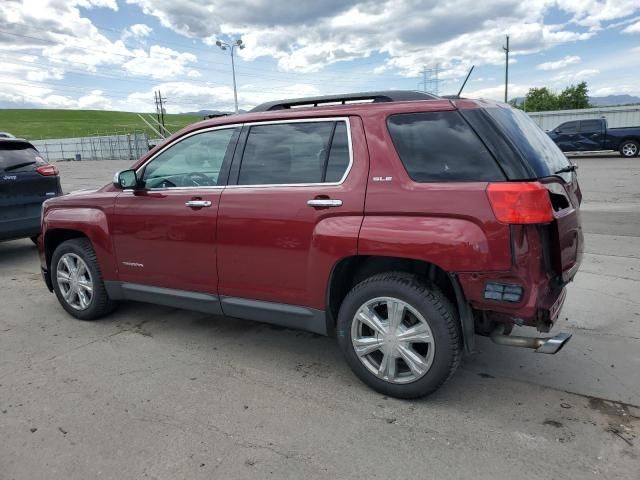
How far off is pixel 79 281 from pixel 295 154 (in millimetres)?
2560

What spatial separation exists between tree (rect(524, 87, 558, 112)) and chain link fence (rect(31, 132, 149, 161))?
195ft

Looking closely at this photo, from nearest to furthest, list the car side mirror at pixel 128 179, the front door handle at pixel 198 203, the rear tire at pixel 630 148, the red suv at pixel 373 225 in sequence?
the red suv at pixel 373 225 → the front door handle at pixel 198 203 → the car side mirror at pixel 128 179 → the rear tire at pixel 630 148

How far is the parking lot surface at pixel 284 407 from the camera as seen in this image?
8.61 feet

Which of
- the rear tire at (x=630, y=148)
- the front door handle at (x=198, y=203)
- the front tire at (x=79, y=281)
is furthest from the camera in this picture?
the rear tire at (x=630, y=148)

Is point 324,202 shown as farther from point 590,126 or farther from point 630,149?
point 590,126

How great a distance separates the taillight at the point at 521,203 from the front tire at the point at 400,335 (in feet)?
2.08

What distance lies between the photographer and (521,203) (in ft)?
8.98

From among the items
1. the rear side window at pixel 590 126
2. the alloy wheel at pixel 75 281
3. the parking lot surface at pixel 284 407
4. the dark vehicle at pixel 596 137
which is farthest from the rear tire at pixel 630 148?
the alloy wheel at pixel 75 281

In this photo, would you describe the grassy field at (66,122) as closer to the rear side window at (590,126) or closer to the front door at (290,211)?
the rear side window at (590,126)

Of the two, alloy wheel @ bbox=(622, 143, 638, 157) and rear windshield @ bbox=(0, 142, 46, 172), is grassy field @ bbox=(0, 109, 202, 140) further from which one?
rear windshield @ bbox=(0, 142, 46, 172)

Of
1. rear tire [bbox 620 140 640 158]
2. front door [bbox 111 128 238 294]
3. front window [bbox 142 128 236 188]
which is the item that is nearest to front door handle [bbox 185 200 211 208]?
front door [bbox 111 128 238 294]

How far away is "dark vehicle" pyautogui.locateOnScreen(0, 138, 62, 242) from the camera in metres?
7.09

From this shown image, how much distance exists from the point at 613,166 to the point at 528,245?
17592mm

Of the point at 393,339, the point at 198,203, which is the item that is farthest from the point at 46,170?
the point at 393,339
